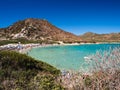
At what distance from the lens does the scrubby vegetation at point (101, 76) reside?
6811 mm

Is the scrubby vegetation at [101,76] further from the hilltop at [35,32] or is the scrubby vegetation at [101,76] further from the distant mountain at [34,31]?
the distant mountain at [34,31]

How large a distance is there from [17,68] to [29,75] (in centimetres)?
74

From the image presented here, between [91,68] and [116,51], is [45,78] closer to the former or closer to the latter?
[91,68]

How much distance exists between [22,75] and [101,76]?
346 centimetres

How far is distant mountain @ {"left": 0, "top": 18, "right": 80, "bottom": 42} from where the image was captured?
167125 millimetres

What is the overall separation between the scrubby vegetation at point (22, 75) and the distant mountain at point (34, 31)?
15003 cm

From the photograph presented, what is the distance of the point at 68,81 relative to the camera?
786cm

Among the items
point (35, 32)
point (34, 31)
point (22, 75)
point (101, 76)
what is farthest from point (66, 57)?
point (34, 31)

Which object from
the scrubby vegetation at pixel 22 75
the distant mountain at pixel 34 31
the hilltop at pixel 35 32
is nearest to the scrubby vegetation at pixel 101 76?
the scrubby vegetation at pixel 22 75

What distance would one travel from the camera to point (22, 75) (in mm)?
9711

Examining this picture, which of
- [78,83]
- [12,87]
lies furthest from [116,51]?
[12,87]

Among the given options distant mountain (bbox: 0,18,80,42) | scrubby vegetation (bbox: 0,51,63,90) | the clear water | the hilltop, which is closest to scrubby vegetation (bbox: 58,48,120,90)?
scrubby vegetation (bbox: 0,51,63,90)

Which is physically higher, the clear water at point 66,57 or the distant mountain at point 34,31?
the distant mountain at point 34,31

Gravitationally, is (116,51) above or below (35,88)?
above
